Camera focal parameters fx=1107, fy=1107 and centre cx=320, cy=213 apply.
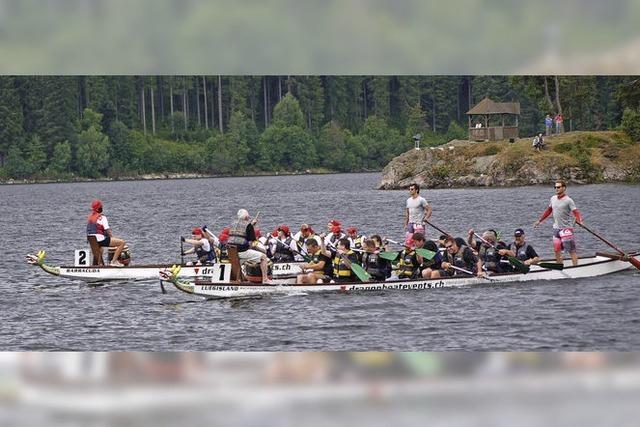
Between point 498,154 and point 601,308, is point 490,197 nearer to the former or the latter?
point 498,154

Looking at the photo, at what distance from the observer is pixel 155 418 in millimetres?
3676

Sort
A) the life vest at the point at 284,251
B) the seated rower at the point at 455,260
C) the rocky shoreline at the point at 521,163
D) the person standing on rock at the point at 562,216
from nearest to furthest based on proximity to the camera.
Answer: the person standing on rock at the point at 562,216
the seated rower at the point at 455,260
the life vest at the point at 284,251
the rocky shoreline at the point at 521,163

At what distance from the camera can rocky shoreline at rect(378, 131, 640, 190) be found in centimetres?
3984

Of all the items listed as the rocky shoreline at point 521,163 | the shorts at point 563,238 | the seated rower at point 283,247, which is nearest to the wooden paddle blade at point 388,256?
the shorts at point 563,238

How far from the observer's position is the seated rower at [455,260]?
49.9 ft

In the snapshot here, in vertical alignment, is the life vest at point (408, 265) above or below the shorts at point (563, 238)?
below

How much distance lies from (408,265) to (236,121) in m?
29.2

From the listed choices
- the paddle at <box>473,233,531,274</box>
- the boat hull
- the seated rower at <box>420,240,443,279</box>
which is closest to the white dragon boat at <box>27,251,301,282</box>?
the boat hull

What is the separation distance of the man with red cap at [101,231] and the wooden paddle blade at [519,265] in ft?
19.5

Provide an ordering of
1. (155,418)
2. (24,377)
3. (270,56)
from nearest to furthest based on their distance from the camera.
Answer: (270,56) < (155,418) < (24,377)

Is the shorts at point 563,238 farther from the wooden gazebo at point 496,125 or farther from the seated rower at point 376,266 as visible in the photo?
the wooden gazebo at point 496,125

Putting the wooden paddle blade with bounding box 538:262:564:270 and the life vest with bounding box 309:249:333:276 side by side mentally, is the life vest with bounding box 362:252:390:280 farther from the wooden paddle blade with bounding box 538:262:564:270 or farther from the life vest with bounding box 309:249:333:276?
the wooden paddle blade with bounding box 538:262:564:270

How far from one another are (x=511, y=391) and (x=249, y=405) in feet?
2.95

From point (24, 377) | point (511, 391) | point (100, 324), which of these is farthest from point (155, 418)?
point (100, 324)
